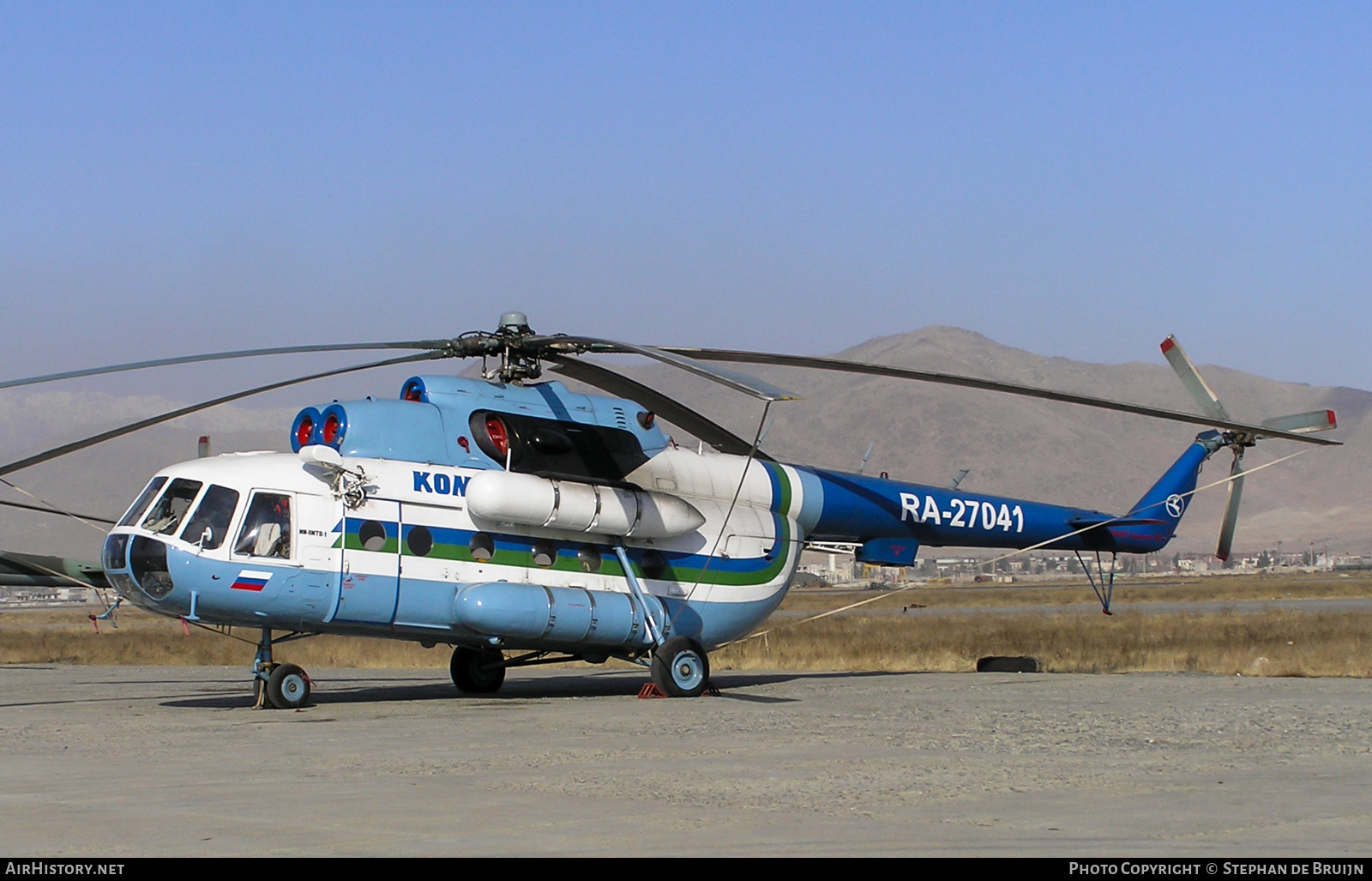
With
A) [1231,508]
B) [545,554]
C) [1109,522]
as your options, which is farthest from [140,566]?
[1231,508]

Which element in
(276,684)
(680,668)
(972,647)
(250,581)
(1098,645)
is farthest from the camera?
(972,647)

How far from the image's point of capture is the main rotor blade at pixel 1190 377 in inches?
846

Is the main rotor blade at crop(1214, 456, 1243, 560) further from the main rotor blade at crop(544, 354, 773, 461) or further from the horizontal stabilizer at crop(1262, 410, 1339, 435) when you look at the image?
the main rotor blade at crop(544, 354, 773, 461)

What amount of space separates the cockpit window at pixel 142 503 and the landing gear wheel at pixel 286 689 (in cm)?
236

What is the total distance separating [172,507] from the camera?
15914mm


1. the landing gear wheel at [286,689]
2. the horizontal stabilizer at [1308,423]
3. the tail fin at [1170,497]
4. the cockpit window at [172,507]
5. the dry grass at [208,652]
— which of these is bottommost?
the dry grass at [208,652]

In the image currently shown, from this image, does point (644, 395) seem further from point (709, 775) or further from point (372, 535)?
point (709, 775)

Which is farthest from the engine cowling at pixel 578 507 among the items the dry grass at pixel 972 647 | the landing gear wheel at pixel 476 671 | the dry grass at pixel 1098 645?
the dry grass at pixel 1098 645

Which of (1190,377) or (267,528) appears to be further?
(1190,377)

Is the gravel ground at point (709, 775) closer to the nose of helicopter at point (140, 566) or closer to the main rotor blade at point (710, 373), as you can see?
the nose of helicopter at point (140, 566)

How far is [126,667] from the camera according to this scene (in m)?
29.2

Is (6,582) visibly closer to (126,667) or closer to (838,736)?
(126,667)

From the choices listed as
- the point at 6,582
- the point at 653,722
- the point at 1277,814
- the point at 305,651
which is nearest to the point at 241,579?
the point at 653,722

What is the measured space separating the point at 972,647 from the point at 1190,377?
12001mm
